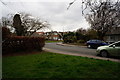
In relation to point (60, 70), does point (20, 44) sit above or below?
above

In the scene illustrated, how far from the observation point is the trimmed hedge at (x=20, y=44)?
935 cm

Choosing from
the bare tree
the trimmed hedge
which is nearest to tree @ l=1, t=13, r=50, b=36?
the bare tree

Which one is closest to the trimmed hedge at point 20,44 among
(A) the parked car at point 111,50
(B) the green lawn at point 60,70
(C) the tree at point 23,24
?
(B) the green lawn at point 60,70

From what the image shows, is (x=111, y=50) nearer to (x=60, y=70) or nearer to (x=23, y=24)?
(x=60, y=70)

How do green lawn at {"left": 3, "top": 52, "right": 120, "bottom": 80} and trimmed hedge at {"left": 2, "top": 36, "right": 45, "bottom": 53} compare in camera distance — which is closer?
green lawn at {"left": 3, "top": 52, "right": 120, "bottom": 80}

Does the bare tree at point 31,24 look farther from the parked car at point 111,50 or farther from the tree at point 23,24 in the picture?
the parked car at point 111,50

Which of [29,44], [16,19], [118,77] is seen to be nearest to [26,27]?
[16,19]

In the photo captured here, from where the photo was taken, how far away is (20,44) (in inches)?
401

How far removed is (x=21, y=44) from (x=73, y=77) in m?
8.01

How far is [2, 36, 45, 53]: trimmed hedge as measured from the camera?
935 cm

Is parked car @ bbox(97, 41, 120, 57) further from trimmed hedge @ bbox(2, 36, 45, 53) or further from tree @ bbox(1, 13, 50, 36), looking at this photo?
tree @ bbox(1, 13, 50, 36)

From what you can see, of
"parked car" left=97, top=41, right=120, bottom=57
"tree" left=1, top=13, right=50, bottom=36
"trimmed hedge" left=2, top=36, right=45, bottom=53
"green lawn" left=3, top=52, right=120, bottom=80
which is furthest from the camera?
"tree" left=1, top=13, right=50, bottom=36

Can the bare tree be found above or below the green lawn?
above

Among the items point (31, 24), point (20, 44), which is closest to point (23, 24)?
point (31, 24)
